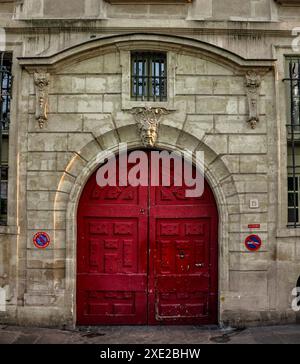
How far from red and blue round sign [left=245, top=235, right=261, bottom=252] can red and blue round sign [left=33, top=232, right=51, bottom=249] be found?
352 cm

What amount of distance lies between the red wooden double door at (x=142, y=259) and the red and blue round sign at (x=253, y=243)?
1.94ft

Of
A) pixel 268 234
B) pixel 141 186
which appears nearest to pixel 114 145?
pixel 141 186

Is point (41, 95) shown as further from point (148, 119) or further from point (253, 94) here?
point (253, 94)

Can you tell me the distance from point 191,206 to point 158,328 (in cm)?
225

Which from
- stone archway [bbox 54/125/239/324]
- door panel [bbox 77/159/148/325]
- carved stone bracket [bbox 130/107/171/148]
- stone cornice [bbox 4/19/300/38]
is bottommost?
door panel [bbox 77/159/148/325]

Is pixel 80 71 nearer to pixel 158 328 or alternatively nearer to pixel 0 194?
pixel 0 194

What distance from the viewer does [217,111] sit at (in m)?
7.47

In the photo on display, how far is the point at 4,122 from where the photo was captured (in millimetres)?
7707

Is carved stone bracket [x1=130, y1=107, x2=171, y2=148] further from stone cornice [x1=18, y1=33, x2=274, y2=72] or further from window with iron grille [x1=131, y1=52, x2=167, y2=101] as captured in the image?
stone cornice [x1=18, y1=33, x2=274, y2=72]

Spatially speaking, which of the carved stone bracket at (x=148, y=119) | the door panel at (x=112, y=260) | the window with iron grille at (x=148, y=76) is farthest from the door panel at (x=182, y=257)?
the window with iron grille at (x=148, y=76)

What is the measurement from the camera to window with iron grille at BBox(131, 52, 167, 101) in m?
7.59

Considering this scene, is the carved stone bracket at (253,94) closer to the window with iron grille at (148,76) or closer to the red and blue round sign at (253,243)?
the window with iron grille at (148,76)

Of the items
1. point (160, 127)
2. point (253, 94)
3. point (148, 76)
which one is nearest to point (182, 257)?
point (160, 127)

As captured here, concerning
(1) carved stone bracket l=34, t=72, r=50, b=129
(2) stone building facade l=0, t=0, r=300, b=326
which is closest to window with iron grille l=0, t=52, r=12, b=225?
(2) stone building facade l=0, t=0, r=300, b=326
